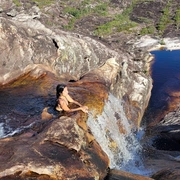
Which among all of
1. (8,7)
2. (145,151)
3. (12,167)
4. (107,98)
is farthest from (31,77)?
(8,7)

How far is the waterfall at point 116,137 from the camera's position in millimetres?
12734

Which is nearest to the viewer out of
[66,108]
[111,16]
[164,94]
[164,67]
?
[66,108]

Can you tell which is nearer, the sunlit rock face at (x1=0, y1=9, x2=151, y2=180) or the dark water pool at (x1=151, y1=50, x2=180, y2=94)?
the sunlit rock face at (x1=0, y1=9, x2=151, y2=180)

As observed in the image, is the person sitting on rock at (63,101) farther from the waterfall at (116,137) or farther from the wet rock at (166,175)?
the wet rock at (166,175)

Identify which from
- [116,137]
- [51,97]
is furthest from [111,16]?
[116,137]

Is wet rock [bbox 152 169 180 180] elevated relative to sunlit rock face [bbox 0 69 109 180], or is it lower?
lower

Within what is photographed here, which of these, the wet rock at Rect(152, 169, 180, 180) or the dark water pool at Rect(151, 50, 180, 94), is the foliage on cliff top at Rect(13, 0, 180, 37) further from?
the wet rock at Rect(152, 169, 180, 180)

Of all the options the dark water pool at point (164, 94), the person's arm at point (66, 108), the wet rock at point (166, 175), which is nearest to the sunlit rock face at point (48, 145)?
the person's arm at point (66, 108)

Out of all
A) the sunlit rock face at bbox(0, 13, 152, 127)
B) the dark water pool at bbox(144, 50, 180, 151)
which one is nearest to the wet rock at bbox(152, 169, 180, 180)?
the dark water pool at bbox(144, 50, 180, 151)

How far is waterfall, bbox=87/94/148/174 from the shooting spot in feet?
41.8

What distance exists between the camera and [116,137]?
14164mm

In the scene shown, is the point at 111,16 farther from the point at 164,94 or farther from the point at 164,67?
the point at 164,94

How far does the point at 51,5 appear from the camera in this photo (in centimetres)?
4806

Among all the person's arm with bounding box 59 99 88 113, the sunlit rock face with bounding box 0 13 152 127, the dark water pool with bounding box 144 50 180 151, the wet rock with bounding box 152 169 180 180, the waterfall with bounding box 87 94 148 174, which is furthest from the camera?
the dark water pool with bounding box 144 50 180 151
